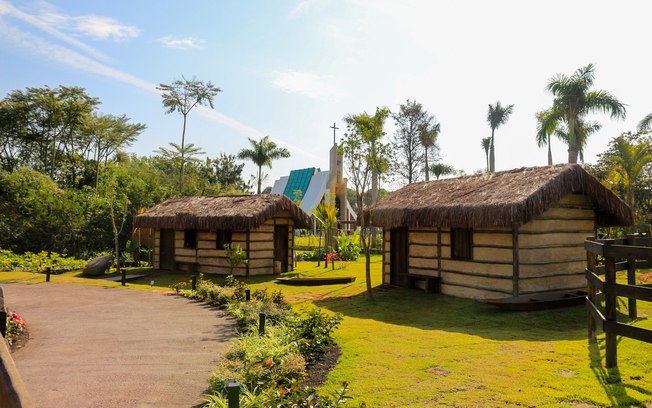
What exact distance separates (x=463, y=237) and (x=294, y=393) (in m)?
9.56

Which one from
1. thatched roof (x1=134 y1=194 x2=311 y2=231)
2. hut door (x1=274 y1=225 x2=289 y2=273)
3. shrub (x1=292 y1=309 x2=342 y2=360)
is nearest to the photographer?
shrub (x1=292 y1=309 x2=342 y2=360)

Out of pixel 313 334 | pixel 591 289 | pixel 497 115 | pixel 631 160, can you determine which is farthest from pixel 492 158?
pixel 313 334

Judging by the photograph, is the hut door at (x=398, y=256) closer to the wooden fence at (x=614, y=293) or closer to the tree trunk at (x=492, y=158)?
the wooden fence at (x=614, y=293)

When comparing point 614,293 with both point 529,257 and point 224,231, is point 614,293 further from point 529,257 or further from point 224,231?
point 224,231

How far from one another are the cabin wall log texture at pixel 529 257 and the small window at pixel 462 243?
0.42 feet

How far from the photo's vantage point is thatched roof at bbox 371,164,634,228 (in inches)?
434

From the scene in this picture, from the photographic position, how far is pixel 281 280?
1734 cm

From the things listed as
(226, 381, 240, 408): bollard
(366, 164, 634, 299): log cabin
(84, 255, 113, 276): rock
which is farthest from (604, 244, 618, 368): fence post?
(84, 255, 113, 276): rock

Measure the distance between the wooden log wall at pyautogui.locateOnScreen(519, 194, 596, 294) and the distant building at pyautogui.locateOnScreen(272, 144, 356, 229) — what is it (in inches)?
1070

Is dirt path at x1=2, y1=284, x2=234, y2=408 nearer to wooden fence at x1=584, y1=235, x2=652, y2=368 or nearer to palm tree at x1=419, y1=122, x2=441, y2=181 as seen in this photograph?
wooden fence at x1=584, y1=235, x2=652, y2=368

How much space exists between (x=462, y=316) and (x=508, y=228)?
106 inches

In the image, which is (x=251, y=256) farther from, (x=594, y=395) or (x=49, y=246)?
(x=594, y=395)

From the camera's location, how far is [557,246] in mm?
12398

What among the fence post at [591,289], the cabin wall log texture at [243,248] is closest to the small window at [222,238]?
the cabin wall log texture at [243,248]
